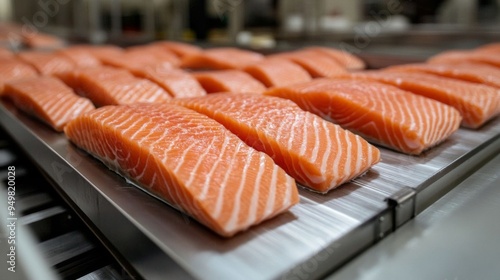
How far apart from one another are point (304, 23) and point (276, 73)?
367cm

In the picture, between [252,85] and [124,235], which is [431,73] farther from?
[124,235]

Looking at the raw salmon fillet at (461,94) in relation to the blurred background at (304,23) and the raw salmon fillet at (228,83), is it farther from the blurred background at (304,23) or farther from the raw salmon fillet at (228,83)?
the blurred background at (304,23)

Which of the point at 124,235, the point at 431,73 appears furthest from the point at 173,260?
the point at 431,73

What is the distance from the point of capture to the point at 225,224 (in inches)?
42.4

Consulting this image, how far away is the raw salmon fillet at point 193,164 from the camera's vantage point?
1.12 m

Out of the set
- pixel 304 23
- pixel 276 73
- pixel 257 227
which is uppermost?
pixel 304 23

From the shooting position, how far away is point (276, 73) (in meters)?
2.91

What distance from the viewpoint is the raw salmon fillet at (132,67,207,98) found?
2443 mm

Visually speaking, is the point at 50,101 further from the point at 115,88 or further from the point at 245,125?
the point at 245,125

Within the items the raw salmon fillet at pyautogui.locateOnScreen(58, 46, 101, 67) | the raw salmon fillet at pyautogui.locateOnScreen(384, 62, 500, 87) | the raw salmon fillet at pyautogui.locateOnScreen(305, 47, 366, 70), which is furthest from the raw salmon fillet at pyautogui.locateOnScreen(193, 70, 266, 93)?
the raw salmon fillet at pyautogui.locateOnScreen(58, 46, 101, 67)

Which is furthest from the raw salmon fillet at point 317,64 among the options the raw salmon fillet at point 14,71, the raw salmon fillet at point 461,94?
the raw salmon fillet at point 14,71

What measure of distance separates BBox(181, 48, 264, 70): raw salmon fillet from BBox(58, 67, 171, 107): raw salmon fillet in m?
1.09

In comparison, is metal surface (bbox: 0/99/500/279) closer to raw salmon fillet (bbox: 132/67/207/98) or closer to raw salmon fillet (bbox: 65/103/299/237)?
raw salmon fillet (bbox: 65/103/299/237)

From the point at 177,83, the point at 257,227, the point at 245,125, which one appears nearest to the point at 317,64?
the point at 177,83
